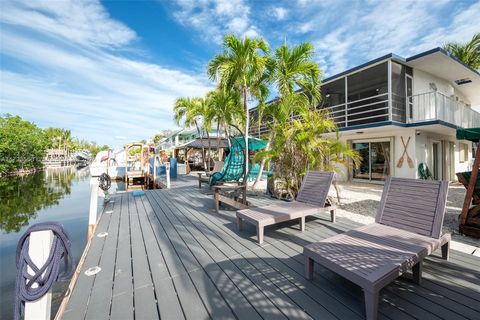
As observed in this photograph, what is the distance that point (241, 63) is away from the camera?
6191mm

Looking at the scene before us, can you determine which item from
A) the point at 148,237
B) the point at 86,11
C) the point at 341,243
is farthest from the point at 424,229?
the point at 86,11

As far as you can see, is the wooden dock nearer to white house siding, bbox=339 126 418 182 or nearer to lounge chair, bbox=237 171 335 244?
lounge chair, bbox=237 171 335 244

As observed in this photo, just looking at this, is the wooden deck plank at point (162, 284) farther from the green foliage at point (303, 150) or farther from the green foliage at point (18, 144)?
the green foliage at point (18, 144)

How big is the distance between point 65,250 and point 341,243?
8.31 ft

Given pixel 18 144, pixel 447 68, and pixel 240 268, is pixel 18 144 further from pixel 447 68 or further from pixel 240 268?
pixel 447 68

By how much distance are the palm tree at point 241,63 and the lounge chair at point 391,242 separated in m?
3.52

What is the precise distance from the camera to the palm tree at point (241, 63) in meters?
6.04

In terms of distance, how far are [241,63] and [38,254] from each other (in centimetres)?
609

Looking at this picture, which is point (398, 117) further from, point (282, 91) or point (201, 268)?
point (201, 268)

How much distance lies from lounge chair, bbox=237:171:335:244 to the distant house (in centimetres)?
765

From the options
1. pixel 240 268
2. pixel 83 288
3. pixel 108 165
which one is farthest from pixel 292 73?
pixel 108 165

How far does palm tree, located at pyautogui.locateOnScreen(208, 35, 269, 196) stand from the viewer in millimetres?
6039

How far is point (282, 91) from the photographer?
6.80 meters

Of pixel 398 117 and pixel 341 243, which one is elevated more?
pixel 398 117
